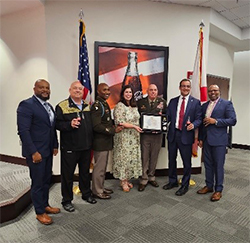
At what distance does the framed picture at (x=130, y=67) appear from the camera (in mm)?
3372

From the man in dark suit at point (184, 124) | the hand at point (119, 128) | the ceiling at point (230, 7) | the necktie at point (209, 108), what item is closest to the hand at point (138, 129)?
the hand at point (119, 128)

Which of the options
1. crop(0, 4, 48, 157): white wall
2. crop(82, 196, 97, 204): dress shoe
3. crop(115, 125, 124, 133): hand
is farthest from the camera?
crop(0, 4, 48, 157): white wall

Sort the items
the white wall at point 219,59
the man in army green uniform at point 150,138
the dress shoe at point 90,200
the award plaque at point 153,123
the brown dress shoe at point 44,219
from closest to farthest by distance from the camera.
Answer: the brown dress shoe at point 44,219 < the dress shoe at point 90,200 < the award plaque at point 153,123 < the man in army green uniform at point 150,138 < the white wall at point 219,59

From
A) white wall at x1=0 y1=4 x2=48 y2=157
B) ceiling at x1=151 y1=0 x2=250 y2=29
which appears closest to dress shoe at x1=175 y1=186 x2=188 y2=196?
white wall at x1=0 y1=4 x2=48 y2=157

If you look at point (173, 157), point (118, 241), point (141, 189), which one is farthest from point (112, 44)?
point (118, 241)

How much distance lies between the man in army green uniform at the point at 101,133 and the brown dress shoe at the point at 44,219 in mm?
718

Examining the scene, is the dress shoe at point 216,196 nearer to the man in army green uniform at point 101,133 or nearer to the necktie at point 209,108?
the necktie at point 209,108

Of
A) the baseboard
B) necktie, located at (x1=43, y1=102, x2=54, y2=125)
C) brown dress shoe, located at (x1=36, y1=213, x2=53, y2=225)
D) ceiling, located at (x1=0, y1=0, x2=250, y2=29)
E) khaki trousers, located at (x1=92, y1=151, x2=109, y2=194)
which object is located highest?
ceiling, located at (x1=0, y1=0, x2=250, y2=29)

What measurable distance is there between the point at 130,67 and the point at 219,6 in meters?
1.96

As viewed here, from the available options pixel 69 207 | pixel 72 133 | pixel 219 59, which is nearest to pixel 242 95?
pixel 219 59

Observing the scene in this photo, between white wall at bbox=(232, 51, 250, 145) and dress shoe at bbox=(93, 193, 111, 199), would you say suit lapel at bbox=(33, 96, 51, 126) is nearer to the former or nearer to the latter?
dress shoe at bbox=(93, 193, 111, 199)

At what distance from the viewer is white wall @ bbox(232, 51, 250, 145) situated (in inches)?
233

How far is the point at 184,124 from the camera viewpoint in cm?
289

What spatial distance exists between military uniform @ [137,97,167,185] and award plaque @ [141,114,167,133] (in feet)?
0.39
